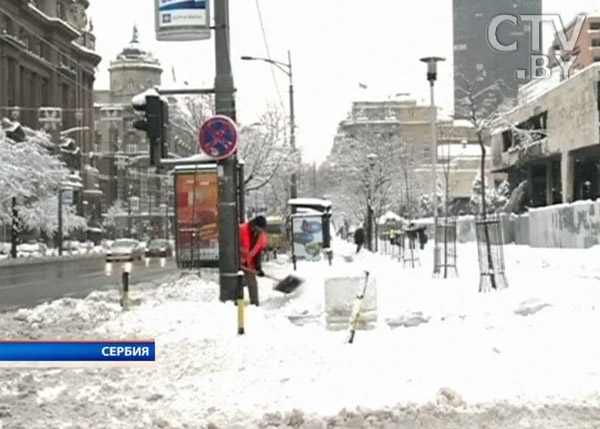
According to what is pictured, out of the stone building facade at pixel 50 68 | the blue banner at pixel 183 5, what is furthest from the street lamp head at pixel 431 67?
the stone building facade at pixel 50 68

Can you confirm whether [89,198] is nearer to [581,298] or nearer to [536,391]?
[581,298]

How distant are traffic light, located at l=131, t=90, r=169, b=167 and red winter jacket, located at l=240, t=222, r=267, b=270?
2.72 m

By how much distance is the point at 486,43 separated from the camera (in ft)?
139

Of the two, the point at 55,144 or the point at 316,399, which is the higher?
the point at 55,144

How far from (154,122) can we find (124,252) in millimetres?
44537

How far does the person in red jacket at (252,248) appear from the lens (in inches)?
629

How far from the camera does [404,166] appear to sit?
70.2 metres

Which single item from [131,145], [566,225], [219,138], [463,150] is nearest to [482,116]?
[566,225]

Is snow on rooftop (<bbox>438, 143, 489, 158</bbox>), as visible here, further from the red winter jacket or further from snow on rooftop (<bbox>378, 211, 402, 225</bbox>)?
the red winter jacket

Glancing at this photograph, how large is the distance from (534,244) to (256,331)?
113 feet

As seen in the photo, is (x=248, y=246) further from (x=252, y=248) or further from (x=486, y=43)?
(x=486, y=43)

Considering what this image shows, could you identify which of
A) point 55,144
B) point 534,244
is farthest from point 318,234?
point 55,144

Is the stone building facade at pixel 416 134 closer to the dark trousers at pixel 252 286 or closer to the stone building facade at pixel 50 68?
the stone building facade at pixel 50 68

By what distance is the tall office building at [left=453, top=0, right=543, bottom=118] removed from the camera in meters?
38.5
